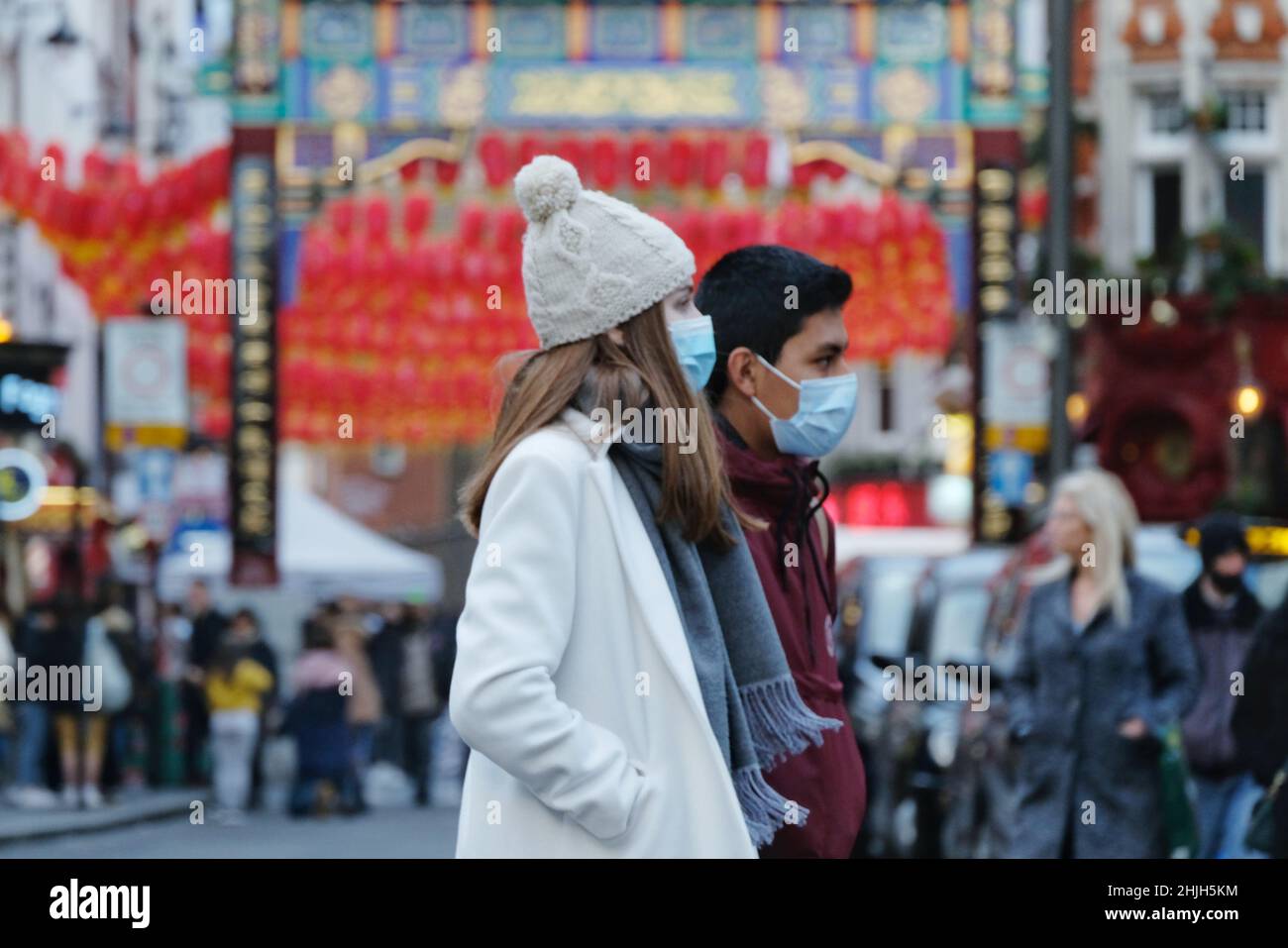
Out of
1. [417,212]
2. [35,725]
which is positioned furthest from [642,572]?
[417,212]

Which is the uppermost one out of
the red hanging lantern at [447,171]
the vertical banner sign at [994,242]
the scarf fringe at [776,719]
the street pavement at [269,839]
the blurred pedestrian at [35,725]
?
the red hanging lantern at [447,171]

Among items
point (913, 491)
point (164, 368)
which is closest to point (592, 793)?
point (164, 368)

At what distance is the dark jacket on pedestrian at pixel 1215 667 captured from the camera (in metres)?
9.32

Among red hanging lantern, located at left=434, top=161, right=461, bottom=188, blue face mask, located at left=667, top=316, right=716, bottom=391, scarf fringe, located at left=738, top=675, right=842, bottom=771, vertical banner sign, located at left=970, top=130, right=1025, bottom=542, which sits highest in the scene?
red hanging lantern, located at left=434, top=161, right=461, bottom=188

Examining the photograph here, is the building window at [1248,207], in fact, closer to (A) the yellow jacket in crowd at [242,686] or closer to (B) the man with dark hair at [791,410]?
(A) the yellow jacket in crowd at [242,686]

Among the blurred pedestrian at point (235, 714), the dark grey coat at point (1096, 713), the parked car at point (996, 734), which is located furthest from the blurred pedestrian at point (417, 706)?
the dark grey coat at point (1096, 713)

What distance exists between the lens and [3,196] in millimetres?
21938

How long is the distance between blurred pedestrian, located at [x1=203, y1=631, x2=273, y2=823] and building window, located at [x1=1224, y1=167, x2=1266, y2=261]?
618 inches

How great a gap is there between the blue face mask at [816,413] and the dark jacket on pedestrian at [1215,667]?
4402 mm

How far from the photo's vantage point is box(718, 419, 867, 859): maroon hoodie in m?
4.70

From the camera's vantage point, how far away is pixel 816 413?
16.1 ft

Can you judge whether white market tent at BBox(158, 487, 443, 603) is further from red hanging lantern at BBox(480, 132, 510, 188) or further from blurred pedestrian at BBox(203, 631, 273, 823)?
red hanging lantern at BBox(480, 132, 510, 188)

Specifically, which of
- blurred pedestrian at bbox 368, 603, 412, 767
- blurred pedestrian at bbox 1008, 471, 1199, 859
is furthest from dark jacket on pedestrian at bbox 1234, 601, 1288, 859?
blurred pedestrian at bbox 368, 603, 412, 767
